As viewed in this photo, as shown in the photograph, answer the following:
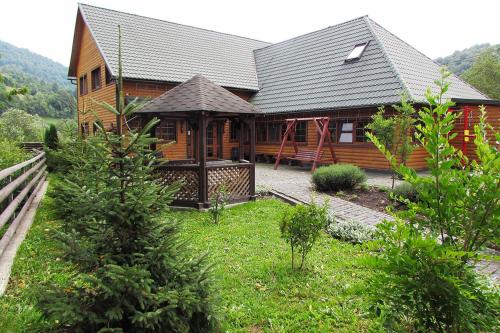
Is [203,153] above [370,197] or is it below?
above

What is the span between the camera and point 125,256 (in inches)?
96.6

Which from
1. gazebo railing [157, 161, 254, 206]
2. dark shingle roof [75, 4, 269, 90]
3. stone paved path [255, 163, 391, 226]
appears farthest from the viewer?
dark shingle roof [75, 4, 269, 90]

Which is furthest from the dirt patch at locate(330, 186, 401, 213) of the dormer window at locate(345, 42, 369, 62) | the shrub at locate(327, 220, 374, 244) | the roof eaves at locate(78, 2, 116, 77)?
the roof eaves at locate(78, 2, 116, 77)

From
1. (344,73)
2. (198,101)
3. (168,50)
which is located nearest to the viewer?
(198,101)

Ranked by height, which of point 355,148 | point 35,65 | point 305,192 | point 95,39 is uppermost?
point 35,65

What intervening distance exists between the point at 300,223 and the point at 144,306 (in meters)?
2.78

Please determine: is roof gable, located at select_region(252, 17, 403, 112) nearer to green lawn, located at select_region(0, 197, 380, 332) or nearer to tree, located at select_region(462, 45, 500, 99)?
green lawn, located at select_region(0, 197, 380, 332)

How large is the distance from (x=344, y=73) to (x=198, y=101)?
10080mm

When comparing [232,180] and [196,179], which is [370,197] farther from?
[196,179]

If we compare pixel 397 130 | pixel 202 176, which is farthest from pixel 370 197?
pixel 202 176

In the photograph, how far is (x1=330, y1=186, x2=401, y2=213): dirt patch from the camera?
8676 mm

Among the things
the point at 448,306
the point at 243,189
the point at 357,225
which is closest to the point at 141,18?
the point at 243,189

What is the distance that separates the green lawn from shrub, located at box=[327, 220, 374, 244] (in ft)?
0.75

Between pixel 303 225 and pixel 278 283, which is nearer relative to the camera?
pixel 278 283
